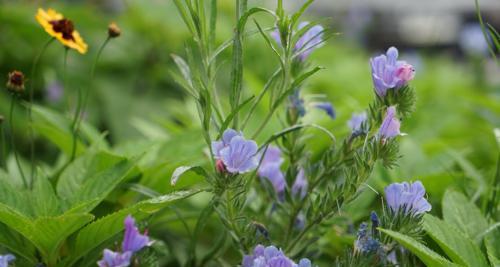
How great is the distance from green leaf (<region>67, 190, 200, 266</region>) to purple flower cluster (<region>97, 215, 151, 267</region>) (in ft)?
0.24

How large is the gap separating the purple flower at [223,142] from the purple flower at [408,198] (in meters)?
0.22

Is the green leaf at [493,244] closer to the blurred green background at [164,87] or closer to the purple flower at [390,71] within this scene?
the purple flower at [390,71]

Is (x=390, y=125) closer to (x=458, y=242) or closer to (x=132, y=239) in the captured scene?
(x=458, y=242)

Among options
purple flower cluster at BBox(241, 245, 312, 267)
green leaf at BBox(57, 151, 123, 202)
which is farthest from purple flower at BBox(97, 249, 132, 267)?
green leaf at BBox(57, 151, 123, 202)

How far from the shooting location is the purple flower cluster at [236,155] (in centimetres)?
92

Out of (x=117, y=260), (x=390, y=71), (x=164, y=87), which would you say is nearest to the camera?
(x=117, y=260)

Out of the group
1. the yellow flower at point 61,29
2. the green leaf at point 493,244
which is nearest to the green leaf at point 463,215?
the green leaf at point 493,244

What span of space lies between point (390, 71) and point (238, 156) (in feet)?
0.79

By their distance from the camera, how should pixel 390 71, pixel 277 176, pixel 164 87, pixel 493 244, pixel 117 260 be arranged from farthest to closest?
pixel 164 87 < pixel 277 176 < pixel 493 244 < pixel 390 71 < pixel 117 260

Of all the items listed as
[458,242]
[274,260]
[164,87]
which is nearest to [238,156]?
[274,260]

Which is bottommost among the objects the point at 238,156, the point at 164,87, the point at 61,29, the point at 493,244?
the point at 164,87

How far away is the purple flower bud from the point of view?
3.02 ft

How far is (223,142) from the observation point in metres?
0.96

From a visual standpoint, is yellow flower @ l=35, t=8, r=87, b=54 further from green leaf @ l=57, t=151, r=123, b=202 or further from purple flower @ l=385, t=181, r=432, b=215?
purple flower @ l=385, t=181, r=432, b=215
